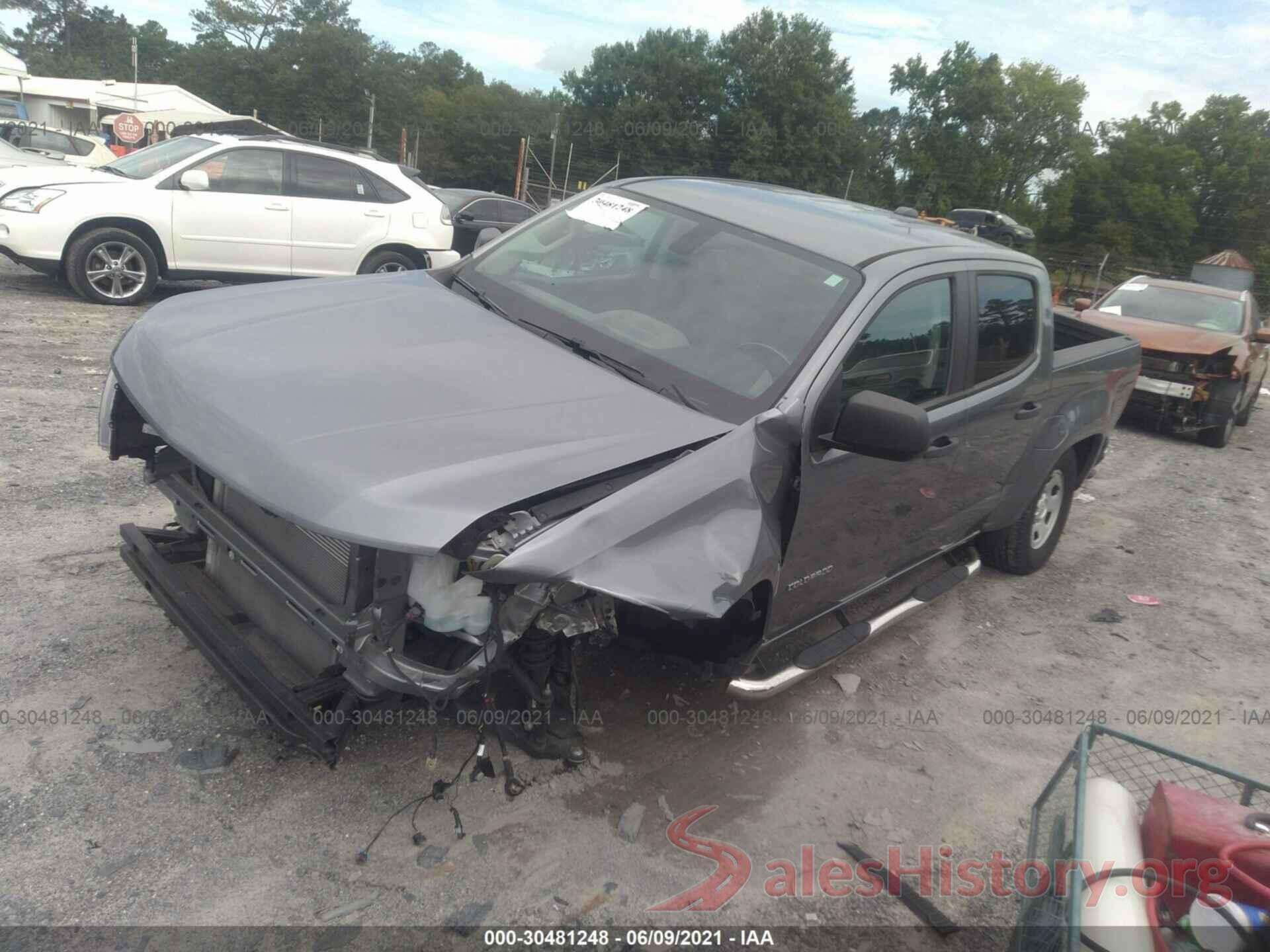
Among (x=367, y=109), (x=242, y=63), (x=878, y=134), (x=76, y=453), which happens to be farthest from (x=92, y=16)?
(x=76, y=453)

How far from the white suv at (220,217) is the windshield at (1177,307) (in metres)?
7.67

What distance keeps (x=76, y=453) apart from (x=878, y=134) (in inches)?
2527

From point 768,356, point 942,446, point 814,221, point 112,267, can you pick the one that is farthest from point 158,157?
point 942,446

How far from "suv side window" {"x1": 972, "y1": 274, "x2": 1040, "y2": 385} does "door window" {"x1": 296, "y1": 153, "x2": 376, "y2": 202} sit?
7.23 meters

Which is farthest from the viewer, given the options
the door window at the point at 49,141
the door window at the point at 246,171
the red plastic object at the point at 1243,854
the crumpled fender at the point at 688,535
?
the door window at the point at 49,141

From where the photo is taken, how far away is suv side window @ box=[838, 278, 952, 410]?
3.37m

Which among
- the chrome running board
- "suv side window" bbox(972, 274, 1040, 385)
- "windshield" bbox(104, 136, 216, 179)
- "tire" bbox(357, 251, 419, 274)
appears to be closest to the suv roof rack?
"windshield" bbox(104, 136, 216, 179)

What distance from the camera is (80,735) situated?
299cm

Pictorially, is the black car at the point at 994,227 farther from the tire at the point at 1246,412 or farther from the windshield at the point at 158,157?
the windshield at the point at 158,157

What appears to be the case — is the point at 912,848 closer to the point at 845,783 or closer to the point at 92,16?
the point at 845,783

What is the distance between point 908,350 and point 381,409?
1985 mm

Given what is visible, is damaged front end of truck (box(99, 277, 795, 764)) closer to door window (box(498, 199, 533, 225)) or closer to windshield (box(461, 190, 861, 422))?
windshield (box(461, 190, 861, 422))

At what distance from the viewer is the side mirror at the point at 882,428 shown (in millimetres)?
2969

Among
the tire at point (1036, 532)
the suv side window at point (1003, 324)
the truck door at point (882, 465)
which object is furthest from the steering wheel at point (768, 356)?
the tire at point (1036, 532)
